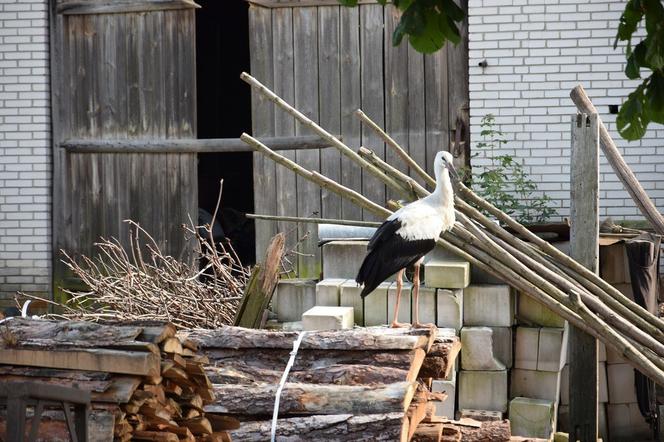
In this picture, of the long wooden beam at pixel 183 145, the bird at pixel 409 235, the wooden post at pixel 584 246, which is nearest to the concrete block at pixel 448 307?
the wooden post at pixel 584 246

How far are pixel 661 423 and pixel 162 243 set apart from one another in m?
4.91

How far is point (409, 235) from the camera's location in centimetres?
686

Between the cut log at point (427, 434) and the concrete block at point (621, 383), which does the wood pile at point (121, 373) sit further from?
the concrete block at point (621, 383)

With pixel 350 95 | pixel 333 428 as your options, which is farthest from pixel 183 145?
pixel 333 428

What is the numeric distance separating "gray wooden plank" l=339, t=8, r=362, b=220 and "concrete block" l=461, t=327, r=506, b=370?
2515 millimetres

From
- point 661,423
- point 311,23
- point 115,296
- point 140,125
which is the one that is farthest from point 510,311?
point 140,125

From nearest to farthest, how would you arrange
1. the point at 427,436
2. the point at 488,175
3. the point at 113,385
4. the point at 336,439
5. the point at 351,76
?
1. the point at 113,385
2. the point at 336,439
3. the point at 427,436
4. the point at 488,175
5. the point at 351,76

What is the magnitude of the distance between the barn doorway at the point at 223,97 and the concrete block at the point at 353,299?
20.5 ft

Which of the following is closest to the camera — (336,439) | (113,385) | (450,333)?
(113,385)

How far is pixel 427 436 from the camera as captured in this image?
6098 millimetres

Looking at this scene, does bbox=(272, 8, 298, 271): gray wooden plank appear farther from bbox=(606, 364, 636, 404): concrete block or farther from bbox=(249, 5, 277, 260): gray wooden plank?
bbox=(606, 364, 636, 404): concrete block

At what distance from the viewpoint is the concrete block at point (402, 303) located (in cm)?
811

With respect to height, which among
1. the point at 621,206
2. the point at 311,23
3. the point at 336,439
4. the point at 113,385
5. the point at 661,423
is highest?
the point at 311,23

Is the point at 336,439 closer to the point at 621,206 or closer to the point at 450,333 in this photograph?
the point at 450,333
